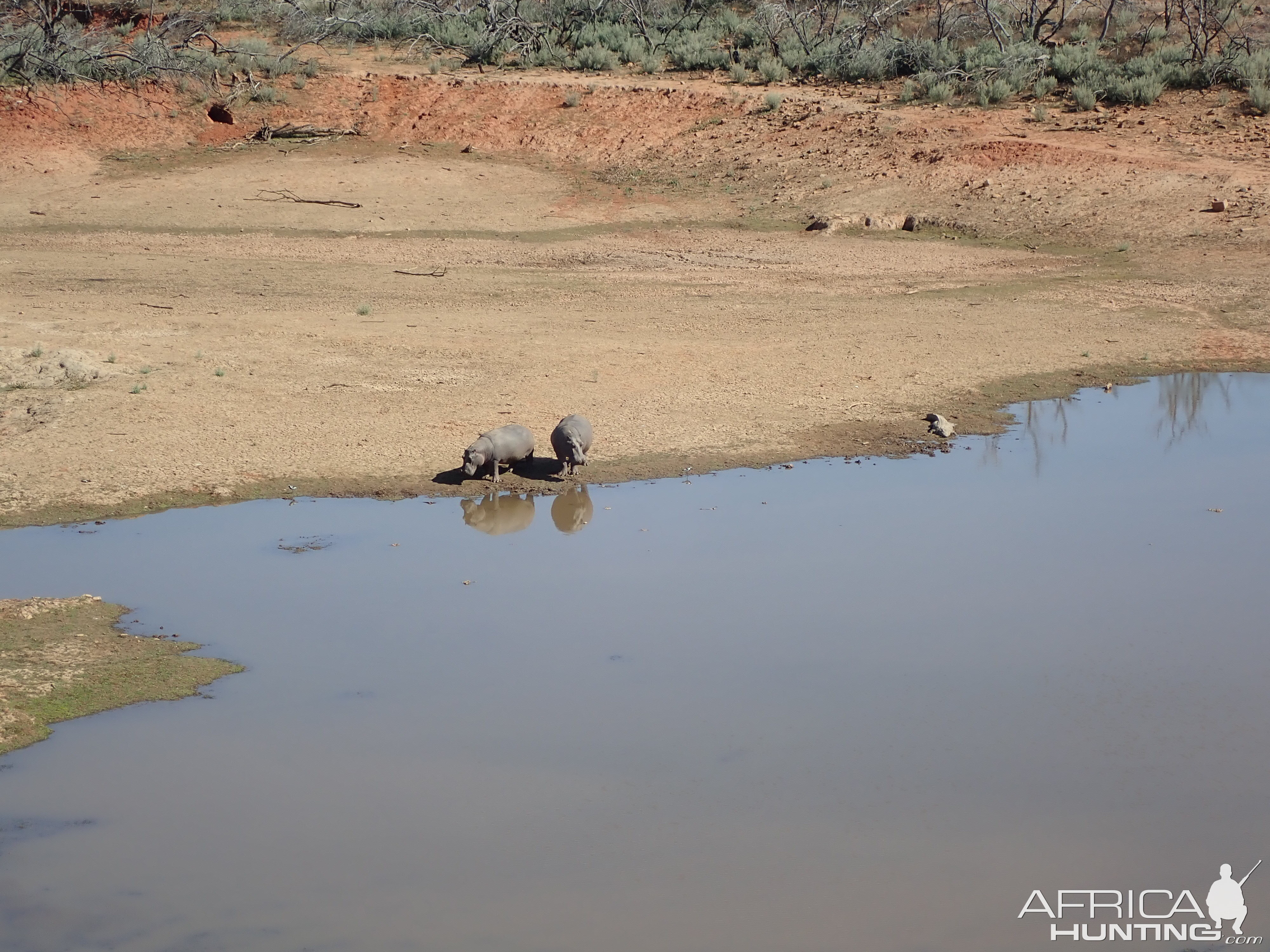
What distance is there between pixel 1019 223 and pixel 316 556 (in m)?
13.8

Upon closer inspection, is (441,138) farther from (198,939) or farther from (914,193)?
(198,939)

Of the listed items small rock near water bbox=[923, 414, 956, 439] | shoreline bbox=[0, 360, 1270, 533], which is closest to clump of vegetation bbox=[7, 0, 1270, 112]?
shoreline bbox=[0, 360, 1270, 533]

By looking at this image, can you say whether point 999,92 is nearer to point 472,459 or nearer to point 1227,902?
point 472,459

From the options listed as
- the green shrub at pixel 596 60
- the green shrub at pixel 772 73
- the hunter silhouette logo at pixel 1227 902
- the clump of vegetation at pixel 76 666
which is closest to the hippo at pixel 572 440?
the clump of vegetation at pixel 76 666

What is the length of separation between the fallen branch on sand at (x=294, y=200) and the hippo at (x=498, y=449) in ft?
40.4

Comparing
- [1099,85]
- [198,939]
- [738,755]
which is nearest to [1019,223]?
[1099,85]

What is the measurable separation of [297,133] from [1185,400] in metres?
17.7

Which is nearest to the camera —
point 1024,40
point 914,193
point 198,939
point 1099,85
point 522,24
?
point 198,939

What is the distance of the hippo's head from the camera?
9500 millimetres

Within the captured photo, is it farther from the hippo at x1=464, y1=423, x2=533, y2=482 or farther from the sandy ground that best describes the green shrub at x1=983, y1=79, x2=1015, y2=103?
the hippo at x1=464, y1=423, x2=533, y2=482

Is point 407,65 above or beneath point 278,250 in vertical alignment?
above

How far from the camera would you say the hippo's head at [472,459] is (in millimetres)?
9500

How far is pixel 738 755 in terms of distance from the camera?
6.16 meters

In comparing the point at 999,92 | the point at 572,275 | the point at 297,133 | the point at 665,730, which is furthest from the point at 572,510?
the point at 297,133
